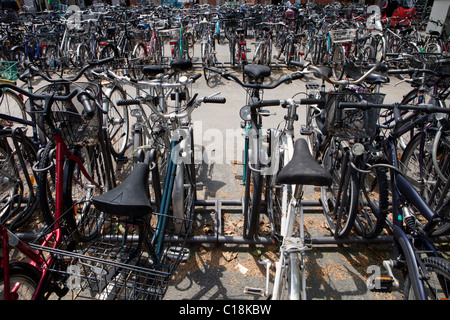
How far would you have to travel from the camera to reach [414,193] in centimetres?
190

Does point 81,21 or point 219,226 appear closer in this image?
point 219,226

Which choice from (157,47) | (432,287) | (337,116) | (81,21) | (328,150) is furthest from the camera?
(81,21)

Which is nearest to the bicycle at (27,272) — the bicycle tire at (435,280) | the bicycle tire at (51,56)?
the bicycle tire at (435,280)

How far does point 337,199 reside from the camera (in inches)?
116

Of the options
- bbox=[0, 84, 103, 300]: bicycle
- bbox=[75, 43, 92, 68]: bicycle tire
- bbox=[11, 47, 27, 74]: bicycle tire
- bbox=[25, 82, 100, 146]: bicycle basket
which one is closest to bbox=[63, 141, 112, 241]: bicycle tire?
bbox=[25, 82, 100, 146]: bicycle basket

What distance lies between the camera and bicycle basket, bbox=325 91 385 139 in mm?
2478

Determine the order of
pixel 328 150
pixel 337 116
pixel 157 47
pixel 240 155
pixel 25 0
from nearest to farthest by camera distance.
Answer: pixel 337 116 → pixel 328 150 → pixel 240 155 → pixel 157 47 → pixel 25 0

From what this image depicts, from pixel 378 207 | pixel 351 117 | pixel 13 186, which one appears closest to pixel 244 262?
pixel 378 207

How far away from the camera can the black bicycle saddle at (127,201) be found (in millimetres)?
1655
